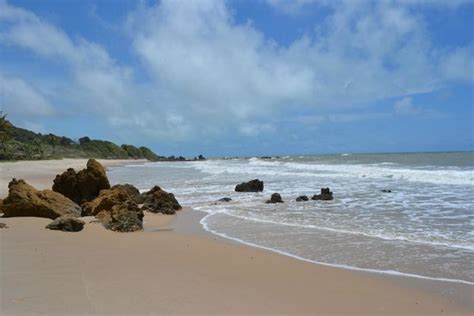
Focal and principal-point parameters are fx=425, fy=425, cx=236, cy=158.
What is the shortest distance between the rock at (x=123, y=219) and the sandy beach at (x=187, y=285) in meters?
1.62

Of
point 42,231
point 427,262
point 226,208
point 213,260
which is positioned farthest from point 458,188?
point 42,231

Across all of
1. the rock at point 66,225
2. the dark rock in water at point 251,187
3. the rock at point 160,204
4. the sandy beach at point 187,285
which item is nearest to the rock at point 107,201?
the rock at point 160,204

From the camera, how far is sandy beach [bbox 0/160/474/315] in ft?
14.9

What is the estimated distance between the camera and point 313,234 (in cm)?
948

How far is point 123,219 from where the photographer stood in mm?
9867

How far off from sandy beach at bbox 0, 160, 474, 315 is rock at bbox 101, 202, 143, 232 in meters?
1.62

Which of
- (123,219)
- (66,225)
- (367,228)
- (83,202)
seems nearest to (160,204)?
(83,202)

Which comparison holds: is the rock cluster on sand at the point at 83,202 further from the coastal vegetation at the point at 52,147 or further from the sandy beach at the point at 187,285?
the coastal vegetation at the point at 52,147

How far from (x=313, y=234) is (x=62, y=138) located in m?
115

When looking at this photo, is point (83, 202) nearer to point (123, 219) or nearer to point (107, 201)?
point (107, 201)

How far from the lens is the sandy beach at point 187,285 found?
453 cm

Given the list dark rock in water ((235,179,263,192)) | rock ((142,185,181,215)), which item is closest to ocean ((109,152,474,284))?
rock ((142,185,181,215))

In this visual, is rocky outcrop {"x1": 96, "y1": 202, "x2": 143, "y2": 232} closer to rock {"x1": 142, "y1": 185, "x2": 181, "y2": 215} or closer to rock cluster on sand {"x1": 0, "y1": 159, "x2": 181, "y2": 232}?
rock cluster on sand {"x1": 0, "y1": 159, "x2": 181, "y2": 232}

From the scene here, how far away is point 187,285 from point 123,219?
4.91m
